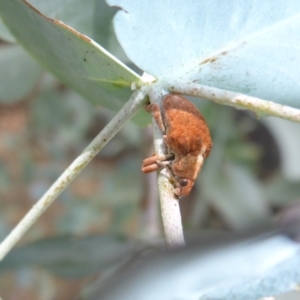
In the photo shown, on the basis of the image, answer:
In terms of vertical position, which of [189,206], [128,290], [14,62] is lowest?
[128,290]

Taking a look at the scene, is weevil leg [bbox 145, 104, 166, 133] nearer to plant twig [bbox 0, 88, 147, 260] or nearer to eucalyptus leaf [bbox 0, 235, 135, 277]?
plant twig [bbox 0, 88, 147, 260]

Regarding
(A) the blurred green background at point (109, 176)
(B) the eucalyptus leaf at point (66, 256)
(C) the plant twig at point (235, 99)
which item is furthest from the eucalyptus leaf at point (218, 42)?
(A) the blurred green background at point (109, 176)

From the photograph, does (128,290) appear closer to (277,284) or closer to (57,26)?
(277,284)

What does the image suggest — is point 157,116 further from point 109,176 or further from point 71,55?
point 109,176

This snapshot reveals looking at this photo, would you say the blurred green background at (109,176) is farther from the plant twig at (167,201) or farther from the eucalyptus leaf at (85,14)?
the plant twig at (167,201)

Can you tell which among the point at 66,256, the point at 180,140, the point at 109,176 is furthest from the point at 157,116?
the point at 109,176

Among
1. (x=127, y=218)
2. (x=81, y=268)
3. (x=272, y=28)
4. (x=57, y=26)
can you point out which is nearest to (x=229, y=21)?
(x=272, y=28)
